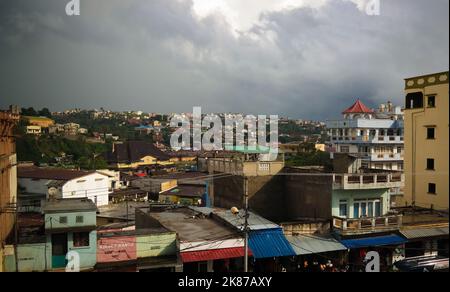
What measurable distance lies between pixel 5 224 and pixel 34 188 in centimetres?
1481

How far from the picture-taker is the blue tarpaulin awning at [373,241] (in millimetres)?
11234

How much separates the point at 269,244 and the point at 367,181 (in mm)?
4165

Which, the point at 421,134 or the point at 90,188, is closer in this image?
the point at 421,134

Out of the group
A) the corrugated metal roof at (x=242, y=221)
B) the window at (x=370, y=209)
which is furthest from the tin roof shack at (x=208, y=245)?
the window at (x=370, y=209)

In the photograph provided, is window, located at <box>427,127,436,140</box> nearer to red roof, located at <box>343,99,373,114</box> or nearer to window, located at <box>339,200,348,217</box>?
window, located at <box>339,200,348,217</box>

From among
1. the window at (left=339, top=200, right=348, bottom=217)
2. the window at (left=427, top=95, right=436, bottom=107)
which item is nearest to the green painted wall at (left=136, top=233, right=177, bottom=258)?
the window at (left=339, top=200, right=348, bottom=217)

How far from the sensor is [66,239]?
372 inches

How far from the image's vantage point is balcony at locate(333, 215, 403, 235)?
11.5 metres

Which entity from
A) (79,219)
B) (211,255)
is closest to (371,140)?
(211,255)

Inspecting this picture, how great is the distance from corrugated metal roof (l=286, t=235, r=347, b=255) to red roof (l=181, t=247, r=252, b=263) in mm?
1794

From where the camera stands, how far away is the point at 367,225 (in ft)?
38.2

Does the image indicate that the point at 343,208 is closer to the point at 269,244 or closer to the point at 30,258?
the point at 269,244
